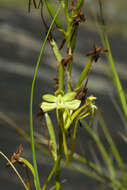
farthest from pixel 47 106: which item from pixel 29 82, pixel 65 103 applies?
pixel 29 82

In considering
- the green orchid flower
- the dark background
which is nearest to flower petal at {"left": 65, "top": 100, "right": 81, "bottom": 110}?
the green orchid flower

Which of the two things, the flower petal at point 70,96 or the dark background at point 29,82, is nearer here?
the flower petal at point 70,96

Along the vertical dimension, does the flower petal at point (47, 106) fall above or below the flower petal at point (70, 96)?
below

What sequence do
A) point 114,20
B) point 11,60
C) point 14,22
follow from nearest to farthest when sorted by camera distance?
point 11,60, point 14,22, point 114,20

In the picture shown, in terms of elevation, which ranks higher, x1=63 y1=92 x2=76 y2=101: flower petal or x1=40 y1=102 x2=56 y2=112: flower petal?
x1=63 y1=92 x2=76 y2=101: flower petal

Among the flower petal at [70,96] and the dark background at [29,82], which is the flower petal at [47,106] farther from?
the dark background at [29,82]

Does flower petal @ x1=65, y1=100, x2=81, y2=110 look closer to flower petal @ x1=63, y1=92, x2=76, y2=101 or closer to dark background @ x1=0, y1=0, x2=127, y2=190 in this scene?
flower petal @ x1=63, y1=92, x2=76, y2=101

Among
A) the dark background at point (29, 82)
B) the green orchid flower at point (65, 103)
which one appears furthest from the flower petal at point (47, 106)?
the dark background at point (29, 82)

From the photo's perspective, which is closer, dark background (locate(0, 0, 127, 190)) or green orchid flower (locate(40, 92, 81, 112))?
green orchid flower (locate(40, 92, 81, 112))

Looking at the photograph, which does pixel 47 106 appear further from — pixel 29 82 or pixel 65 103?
pixel 29 82

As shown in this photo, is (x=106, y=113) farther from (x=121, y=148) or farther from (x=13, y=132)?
(x=13, y=132)

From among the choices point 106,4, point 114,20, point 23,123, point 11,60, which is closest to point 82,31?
point 11,60
